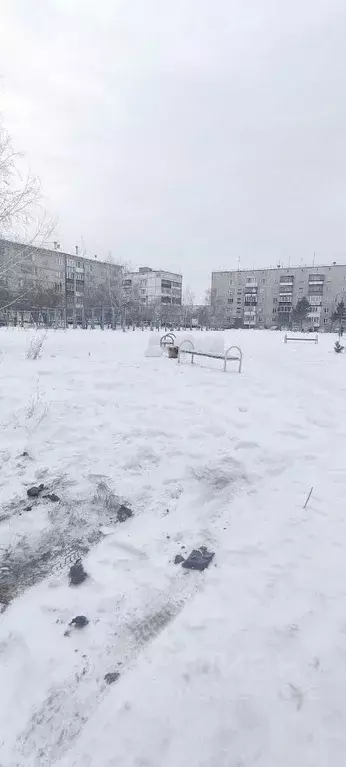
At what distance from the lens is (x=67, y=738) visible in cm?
192

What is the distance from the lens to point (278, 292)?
9362cm

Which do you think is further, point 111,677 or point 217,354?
point 217,354

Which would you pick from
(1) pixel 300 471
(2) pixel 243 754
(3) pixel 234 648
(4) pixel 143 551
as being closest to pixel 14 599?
(4) pixel 143 551

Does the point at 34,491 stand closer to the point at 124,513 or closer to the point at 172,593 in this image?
the point at 124,513

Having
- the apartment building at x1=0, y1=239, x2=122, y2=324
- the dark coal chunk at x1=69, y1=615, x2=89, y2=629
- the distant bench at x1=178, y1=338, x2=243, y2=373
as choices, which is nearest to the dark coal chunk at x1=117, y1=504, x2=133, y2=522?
the dark coal chunk at x1=69, y1=615, x2=89, y2=629

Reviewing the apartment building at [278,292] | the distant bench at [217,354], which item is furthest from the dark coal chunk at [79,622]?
the apartment building at [278,292]

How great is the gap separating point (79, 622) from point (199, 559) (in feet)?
3.43

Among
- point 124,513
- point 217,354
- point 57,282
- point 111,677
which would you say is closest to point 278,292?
point 57,282

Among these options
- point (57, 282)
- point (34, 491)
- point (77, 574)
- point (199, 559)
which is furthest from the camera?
point (57, 282)

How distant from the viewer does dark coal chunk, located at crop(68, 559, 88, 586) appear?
2898 millimetres

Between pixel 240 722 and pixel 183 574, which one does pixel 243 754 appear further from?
pixel 183 574

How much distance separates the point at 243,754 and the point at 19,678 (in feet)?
4.20

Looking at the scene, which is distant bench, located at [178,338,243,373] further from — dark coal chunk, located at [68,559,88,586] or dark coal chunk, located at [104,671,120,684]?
dark coal chunk, located at [104,671,120,684]

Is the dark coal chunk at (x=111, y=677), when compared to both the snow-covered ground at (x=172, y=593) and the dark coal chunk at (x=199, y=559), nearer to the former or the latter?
the snow-covered ground at (x=172, y=593)
